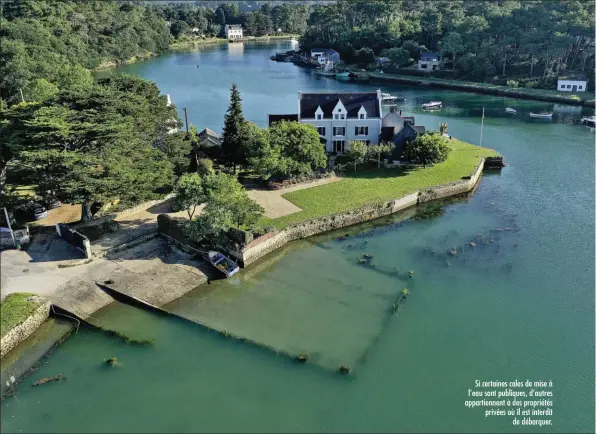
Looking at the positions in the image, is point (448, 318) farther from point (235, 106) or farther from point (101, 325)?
point (235, 106)

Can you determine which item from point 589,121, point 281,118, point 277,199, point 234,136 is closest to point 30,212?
point 234,136

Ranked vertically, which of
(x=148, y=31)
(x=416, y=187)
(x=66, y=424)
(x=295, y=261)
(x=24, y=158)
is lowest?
(x=66, y=424)

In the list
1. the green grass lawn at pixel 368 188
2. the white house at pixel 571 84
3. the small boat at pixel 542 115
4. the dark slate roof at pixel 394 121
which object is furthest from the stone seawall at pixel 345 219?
the white house at pixel 571 84

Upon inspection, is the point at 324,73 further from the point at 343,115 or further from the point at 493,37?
the point at 343,115

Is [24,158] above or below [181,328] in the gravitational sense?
above

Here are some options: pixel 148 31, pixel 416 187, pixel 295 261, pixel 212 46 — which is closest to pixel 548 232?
pixel 416 187

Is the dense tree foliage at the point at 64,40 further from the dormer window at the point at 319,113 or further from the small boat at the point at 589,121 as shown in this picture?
the small boat at the point at 589,121
